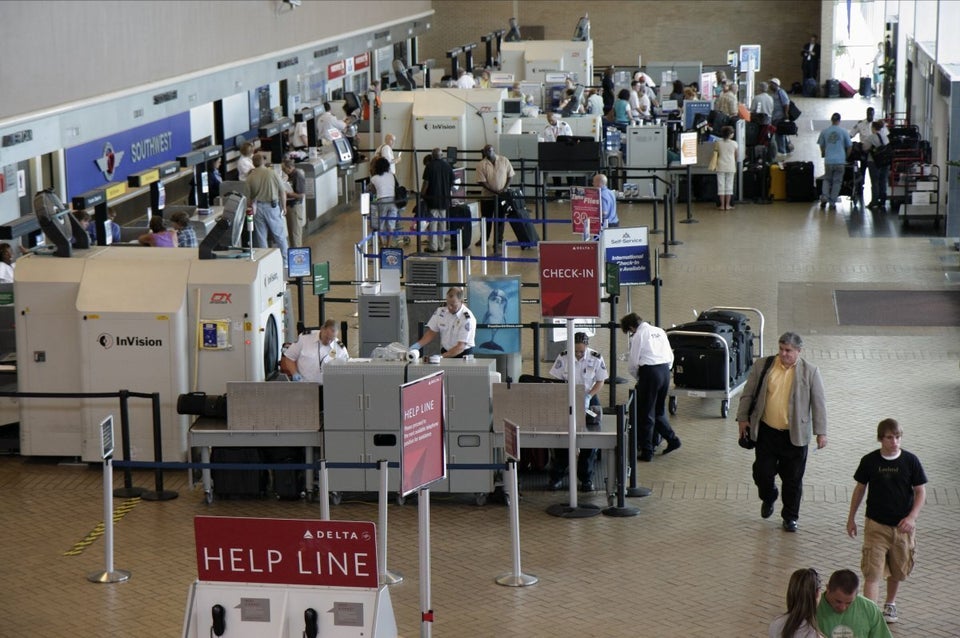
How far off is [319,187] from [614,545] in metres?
15.2

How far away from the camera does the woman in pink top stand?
53.4 feet

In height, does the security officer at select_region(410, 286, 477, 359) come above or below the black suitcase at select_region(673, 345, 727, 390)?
above

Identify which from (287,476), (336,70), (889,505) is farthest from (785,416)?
(336,70)

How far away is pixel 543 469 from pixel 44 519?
4254 millimetres

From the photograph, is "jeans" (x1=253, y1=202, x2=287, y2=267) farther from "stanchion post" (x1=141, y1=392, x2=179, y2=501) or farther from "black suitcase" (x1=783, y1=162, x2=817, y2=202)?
Answer: "black suitcase" (x1=783, y1=162, x2=817, y2=202)

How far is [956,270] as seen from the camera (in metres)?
21.6

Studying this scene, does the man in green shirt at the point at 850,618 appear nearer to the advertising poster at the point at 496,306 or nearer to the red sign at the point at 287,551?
the red sign at the point at 287,551

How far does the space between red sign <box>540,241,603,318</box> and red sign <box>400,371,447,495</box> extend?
3.08 meters

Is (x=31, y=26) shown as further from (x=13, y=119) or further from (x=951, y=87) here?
(x=951, y=87)

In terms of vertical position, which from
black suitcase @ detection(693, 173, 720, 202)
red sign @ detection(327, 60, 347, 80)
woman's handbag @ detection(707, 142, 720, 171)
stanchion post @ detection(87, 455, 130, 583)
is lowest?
stanchion post @ detection(87, 455, 130, 583)

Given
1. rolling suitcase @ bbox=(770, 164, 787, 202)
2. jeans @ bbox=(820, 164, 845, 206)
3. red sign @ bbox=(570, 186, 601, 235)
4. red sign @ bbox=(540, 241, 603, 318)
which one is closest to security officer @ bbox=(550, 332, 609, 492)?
red sign @ bbox=(540, 241, 603, 318)

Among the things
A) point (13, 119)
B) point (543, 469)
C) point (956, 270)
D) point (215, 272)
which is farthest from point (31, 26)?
point (956, 270)

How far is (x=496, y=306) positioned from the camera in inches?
611

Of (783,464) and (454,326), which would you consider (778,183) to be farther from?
(783,464)
